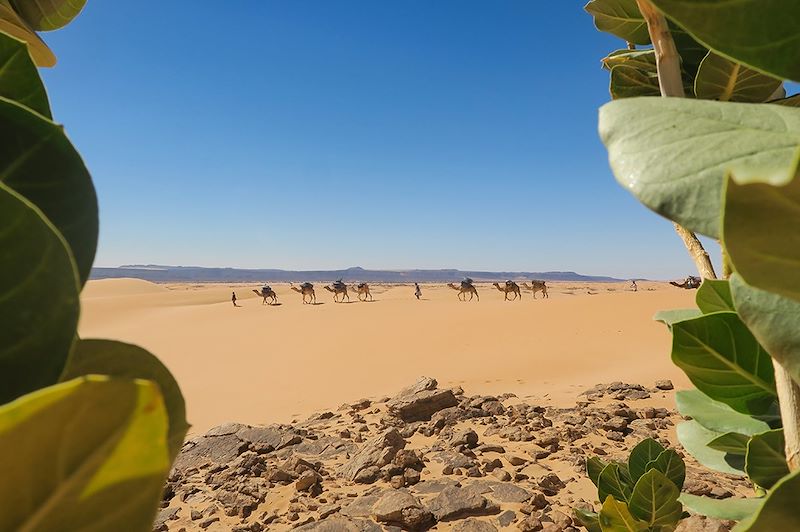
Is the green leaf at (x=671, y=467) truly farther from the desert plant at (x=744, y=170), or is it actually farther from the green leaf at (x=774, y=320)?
the green leaf at (x=774, y=320)

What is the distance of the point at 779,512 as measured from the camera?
0.37 metres

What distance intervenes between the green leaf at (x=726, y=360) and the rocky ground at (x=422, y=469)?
2.62 metres

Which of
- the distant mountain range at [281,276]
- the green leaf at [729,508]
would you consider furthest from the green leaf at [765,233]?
the distant mountain range at [281,276]

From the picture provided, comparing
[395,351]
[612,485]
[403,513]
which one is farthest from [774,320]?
[395,351]

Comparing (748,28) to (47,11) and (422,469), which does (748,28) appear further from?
(422,469)

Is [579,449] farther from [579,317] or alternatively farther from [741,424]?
[579,317]

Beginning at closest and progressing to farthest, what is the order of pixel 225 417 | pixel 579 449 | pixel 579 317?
pixel 579 449, pixel 225 417, pixel 579 317

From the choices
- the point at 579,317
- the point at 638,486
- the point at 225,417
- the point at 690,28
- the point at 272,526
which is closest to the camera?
the point at 690,28

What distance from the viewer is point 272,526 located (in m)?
3.82

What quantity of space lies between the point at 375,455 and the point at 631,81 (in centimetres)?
422

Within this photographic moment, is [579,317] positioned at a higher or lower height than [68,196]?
lower

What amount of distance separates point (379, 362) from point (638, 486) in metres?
10.8

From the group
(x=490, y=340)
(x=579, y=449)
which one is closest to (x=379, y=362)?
(x=490, y=340)

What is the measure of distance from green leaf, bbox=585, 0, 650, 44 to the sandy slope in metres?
6.58
